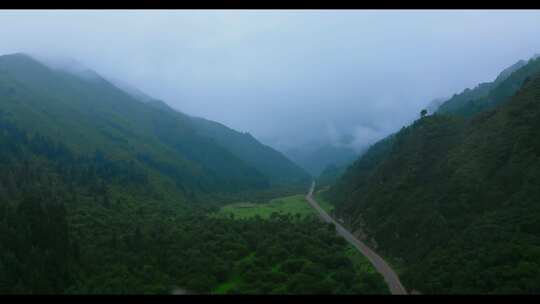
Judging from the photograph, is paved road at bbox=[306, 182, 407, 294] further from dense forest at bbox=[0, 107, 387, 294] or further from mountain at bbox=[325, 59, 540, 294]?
dense forest at bbox=[0, 107, 387, 294]

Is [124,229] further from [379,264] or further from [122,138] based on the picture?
[122,138]

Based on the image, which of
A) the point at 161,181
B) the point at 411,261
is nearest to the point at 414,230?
the point at 411,261

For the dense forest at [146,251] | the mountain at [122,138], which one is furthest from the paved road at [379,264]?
the mountain at [122,138]

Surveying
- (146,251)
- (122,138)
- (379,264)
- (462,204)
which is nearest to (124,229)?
(146,251)

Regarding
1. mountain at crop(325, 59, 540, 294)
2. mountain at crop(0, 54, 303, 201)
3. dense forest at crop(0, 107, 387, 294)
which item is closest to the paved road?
mountain at crop(325, 59, 540, 294)
